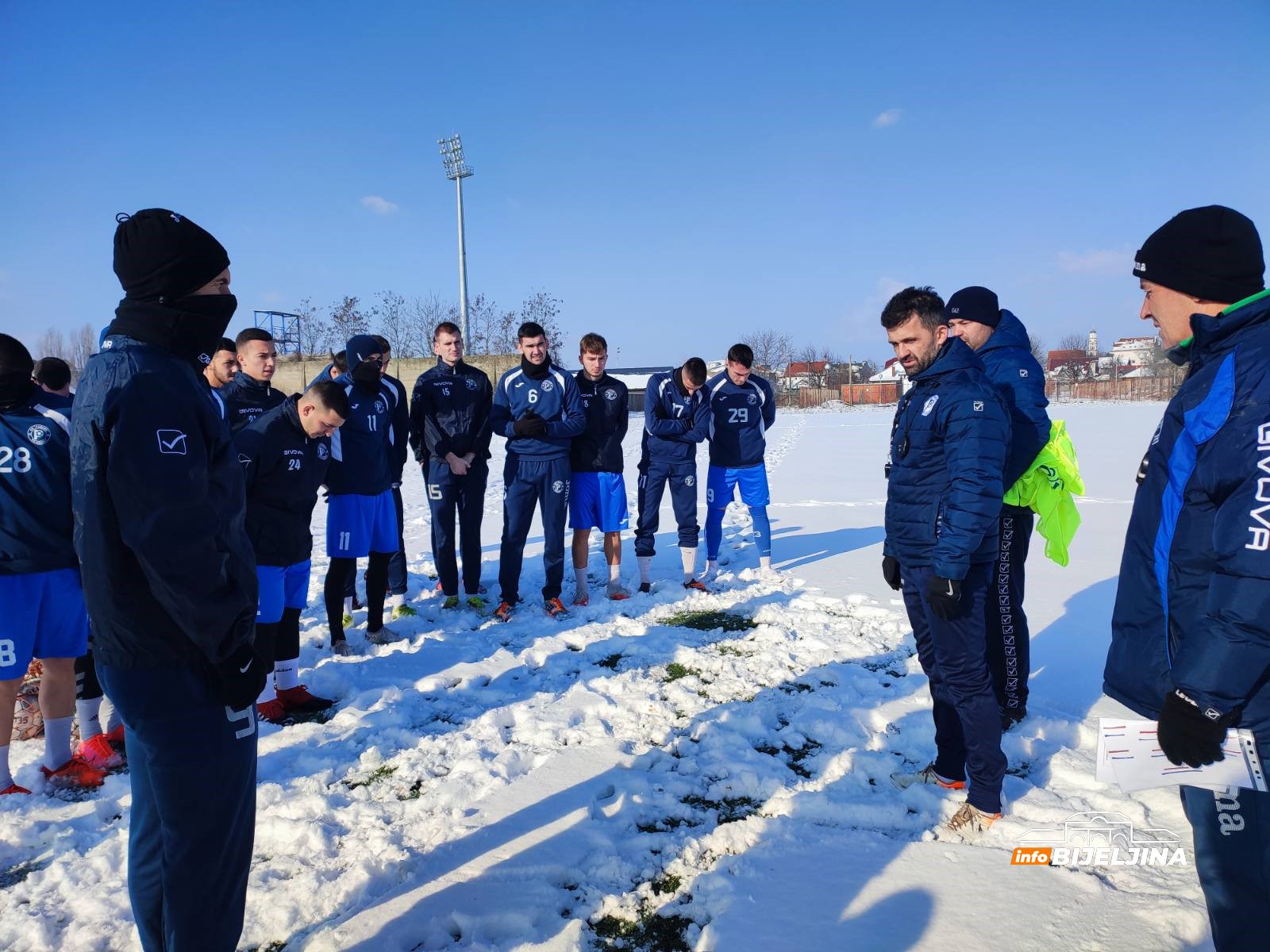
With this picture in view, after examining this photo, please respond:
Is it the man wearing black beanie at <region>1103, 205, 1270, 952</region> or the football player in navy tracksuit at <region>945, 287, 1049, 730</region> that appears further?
the football player in navy tracksuit at <region>945, 287, 1049, 730</region>

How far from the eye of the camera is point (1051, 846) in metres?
2.61

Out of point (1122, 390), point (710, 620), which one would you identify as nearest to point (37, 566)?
point (710, 620)

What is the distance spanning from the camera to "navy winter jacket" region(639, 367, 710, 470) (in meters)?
6.20

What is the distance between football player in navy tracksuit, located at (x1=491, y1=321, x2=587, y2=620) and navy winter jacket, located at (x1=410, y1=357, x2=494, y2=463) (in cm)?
33

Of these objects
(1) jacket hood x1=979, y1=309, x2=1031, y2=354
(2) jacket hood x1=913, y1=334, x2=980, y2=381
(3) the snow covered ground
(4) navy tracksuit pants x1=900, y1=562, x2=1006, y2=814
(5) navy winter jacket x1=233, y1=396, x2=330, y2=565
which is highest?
(1) jacket hood x1=979, y1=309, x2=1031, y2=354

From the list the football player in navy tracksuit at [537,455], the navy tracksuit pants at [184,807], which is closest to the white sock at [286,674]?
the football player in navy tracksuit at [537,455]

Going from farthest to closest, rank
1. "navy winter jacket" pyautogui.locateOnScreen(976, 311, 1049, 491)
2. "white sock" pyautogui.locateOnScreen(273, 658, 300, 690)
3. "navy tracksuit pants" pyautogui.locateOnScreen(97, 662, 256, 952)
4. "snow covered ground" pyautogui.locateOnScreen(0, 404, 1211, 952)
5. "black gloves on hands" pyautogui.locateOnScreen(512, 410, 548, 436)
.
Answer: "black gloves on hands" pyautogui.locateOnScreen(512, 410, 548, 436), "white sock" pyautogui.locateOnScreen(273, 658, 300, 690), "navy winter jacket" pyautogui.locateOnScreen(976, 311, 1049, 491), "snow covered ground" pyautogui.locateOnScreen(0, 404, 1211, 952), "navy tracksuit pants" pyautogui.locateOnScreen(97, 662, 256, 952)

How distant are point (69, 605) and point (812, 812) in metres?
3.36

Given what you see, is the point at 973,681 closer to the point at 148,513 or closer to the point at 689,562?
the point at 148,513

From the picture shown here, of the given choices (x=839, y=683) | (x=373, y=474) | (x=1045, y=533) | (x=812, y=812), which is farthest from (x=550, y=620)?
(x=1045, y=533)

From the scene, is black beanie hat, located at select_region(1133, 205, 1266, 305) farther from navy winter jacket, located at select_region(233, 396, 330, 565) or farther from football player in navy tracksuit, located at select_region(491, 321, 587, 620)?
football player in navy tracksuit, located at select_region(491, 321, 587, 620)

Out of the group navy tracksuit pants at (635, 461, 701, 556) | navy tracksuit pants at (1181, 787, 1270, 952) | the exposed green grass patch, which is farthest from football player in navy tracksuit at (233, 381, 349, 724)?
navy tracksuit pants at (1181, 787, 1270, 952)

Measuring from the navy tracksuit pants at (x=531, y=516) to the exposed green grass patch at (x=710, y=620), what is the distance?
1027mm

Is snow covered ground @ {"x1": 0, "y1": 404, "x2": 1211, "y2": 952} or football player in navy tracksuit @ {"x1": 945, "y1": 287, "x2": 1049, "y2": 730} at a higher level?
football player in navy tracksuit @ {"x1": 945, "y1": 287, "x2": 1049, "y2": 730}
